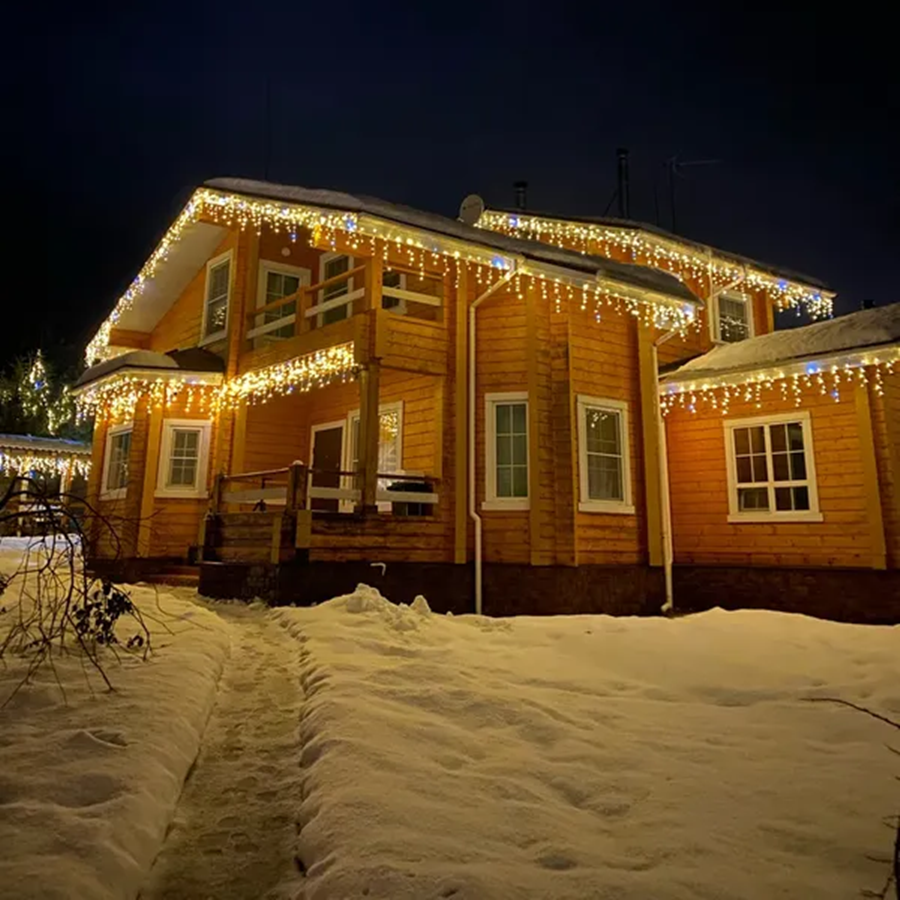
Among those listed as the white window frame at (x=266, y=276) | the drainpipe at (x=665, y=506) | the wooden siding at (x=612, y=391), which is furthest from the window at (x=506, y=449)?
the white window frame at (x=266, y=276)

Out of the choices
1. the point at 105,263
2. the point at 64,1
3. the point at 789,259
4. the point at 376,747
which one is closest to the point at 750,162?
the point at 789,259

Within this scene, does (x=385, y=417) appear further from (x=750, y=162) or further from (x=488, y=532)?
(x=750, y=162)

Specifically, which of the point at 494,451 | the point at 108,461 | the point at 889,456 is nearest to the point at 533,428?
the point at 494,451

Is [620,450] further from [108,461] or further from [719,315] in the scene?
[108,461]

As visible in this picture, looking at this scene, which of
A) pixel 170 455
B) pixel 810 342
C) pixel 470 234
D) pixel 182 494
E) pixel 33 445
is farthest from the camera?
pixel 33 445

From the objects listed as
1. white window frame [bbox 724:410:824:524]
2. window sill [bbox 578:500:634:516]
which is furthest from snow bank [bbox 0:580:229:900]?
white window frame [bbox 724:410:824:524]

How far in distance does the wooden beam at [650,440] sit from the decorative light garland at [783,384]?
393mm

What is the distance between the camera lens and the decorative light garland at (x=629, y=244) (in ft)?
41.3

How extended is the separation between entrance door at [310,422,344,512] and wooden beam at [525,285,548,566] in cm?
404

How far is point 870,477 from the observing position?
27.8 feet

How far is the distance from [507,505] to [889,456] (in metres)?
5.28

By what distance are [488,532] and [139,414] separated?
718 cm

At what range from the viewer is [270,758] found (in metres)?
3.26

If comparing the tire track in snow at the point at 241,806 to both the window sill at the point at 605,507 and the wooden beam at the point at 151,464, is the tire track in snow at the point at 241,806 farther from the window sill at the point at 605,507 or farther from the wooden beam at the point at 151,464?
the wooden beam at the point at 151,464
